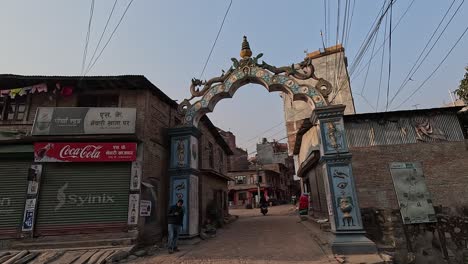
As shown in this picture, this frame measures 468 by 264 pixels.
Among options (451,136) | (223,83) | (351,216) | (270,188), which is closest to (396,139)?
(451,136)

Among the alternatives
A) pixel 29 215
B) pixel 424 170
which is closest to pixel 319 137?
pixel 424 170

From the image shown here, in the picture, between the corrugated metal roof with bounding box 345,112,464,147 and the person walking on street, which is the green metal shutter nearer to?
the person walking on street

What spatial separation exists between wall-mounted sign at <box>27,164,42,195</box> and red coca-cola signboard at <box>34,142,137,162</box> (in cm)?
33

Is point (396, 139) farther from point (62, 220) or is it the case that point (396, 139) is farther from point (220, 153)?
point (62, 220)

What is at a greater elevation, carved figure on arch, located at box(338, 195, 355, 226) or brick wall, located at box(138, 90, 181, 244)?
brick wall, located at box(138, 90, 181, 244)

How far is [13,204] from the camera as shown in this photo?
9023mm

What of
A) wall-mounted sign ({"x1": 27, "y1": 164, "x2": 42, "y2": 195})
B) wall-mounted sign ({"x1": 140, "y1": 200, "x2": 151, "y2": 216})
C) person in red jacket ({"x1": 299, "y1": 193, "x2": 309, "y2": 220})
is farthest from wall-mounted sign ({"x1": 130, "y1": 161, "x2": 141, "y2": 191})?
person in red jacket ({"x1": 299, "y1": 193, "x2": 309, "y2": 220})

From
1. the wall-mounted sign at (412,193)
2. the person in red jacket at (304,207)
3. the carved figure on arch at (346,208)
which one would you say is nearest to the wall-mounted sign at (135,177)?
the carved figure on arch at (346,208)

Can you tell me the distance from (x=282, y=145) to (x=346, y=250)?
5463cm

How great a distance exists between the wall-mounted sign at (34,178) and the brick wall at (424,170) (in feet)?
Result: 44.8

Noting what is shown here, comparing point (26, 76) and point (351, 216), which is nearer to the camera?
point (351, 216)

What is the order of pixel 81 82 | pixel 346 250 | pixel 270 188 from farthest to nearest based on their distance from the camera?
1. pixel 270 188
2. pixel 81 82
3. pixel 346 250

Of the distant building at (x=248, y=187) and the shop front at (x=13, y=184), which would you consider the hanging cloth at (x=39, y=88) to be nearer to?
the shop front at (x=13, y=184)

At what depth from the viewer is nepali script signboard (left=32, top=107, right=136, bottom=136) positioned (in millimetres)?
9531
